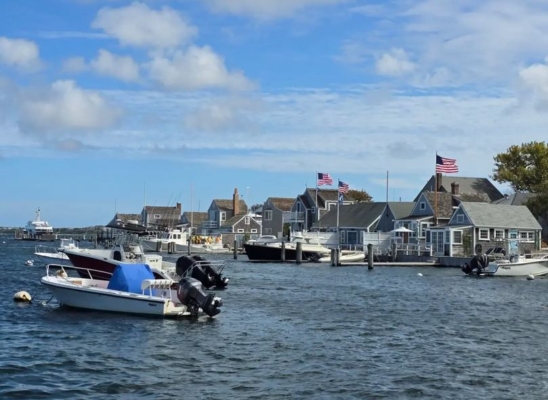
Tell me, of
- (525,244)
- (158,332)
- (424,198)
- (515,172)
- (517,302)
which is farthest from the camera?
(515,172)

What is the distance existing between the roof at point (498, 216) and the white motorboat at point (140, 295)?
2169 inches

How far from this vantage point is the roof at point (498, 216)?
273ft

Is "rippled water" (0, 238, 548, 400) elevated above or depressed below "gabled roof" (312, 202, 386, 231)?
below

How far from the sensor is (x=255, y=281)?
56.3 metres

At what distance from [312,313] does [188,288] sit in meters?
7.20

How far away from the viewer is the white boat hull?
214 ft

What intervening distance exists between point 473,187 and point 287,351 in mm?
89182

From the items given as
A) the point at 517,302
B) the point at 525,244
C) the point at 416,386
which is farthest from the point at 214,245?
the point at 416,386

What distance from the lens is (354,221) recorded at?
353 feet

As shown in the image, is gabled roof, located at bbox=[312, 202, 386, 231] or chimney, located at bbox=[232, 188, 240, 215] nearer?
gabled roof, located at bbox=[312, 202, 386, 231]

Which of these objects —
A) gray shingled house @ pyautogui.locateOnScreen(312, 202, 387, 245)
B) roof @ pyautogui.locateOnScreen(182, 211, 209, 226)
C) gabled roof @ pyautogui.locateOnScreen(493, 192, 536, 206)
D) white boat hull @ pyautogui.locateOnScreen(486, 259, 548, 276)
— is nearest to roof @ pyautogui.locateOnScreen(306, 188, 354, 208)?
gray shingled house @ pyautogui.locateOnScreen(312, 202, 387, 245)

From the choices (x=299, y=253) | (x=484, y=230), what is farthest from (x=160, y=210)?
(x=484, y=230)

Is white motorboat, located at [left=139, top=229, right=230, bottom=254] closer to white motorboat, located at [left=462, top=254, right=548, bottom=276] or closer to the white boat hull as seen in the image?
white motorboat, located at [left=462, top=254, right=548, bottom=276]

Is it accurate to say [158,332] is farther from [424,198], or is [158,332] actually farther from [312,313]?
[424,198]
